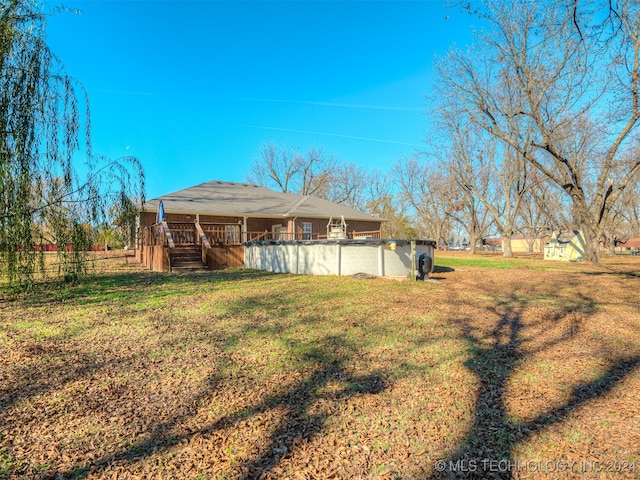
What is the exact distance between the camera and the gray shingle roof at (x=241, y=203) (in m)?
18.3

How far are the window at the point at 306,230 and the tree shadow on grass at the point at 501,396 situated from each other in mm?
16290

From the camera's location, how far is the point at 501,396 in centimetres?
271

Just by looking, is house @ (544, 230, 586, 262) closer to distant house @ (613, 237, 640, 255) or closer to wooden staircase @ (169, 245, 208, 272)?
wooden staircase @ (169, 245, 208, 272)

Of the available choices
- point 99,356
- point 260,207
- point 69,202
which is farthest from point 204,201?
point 99,356

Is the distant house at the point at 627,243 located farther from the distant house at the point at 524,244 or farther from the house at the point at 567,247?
the house at the point at 567,247

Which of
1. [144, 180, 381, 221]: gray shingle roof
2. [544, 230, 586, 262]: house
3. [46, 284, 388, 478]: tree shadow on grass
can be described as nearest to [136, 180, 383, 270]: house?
Answer: [144, 180, 381, 221]: gray shingle roof

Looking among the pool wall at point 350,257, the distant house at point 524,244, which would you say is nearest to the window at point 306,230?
the pool wall at point 350,257

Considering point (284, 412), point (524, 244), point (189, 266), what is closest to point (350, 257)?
point (189, 266)

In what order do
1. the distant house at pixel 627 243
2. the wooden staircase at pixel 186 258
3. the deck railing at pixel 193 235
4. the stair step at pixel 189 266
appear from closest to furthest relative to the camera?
the stair step at pixel 189 266
the wooden staircase at pixel 186 258
the deck railing at pixel 193 235
the distant house at pixel 627 243

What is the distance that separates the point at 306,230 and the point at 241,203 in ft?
14.2

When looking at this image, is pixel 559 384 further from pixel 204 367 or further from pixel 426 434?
pixel 204 367

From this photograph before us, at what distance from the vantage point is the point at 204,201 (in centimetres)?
1956

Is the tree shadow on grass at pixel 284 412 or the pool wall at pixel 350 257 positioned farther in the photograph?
the pool wall at pixel 350 257

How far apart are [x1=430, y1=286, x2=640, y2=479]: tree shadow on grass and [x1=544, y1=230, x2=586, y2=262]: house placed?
20088 millimetres
